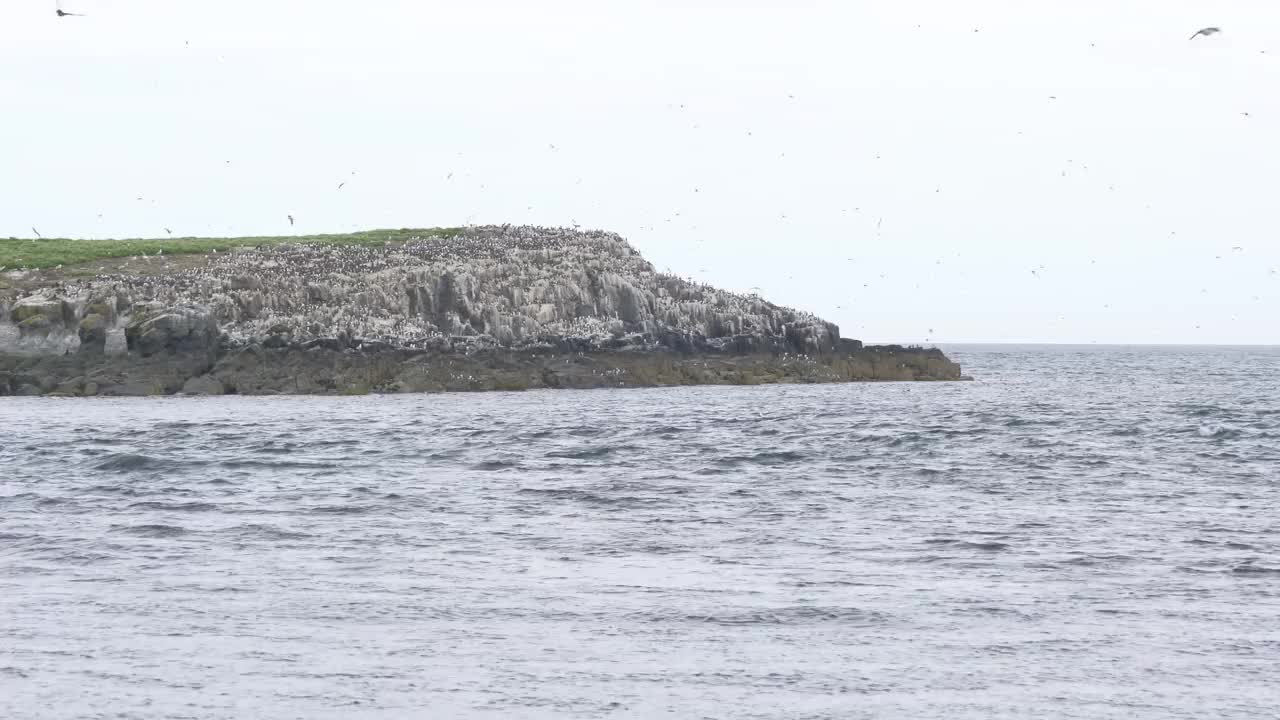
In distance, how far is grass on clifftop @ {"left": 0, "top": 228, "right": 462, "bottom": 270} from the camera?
8681 cm

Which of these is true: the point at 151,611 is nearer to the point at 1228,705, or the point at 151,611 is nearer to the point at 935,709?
the point at 935,709

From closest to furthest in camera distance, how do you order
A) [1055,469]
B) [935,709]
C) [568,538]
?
1. [935,709]
2. [568,538]
3. [1055,469]

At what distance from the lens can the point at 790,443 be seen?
35594 millimetres

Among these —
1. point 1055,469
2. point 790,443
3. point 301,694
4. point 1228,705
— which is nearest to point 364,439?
point 790,443

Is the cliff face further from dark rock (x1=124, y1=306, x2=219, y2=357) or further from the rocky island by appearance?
dark rock (x1=124, y1=306, x2=219, y2=357)

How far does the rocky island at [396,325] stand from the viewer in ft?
205

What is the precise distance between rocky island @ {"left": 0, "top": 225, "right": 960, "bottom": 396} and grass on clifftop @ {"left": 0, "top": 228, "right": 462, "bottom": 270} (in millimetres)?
414

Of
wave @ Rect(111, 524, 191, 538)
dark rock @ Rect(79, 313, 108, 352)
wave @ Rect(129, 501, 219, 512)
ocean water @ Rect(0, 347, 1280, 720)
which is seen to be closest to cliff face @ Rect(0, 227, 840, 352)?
dark rock @ Rect(79, 313, 108, 352)

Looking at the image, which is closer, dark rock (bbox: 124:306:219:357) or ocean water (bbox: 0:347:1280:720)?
ocean water (bbox: 0:347:1280:720)

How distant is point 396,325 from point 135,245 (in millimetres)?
36580

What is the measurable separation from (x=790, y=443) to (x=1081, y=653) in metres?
23.2

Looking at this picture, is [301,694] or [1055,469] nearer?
[301,694]

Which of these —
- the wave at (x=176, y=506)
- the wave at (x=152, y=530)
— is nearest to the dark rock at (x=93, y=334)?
the wave at (x=176, y=506)

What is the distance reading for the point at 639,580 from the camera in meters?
16.0
